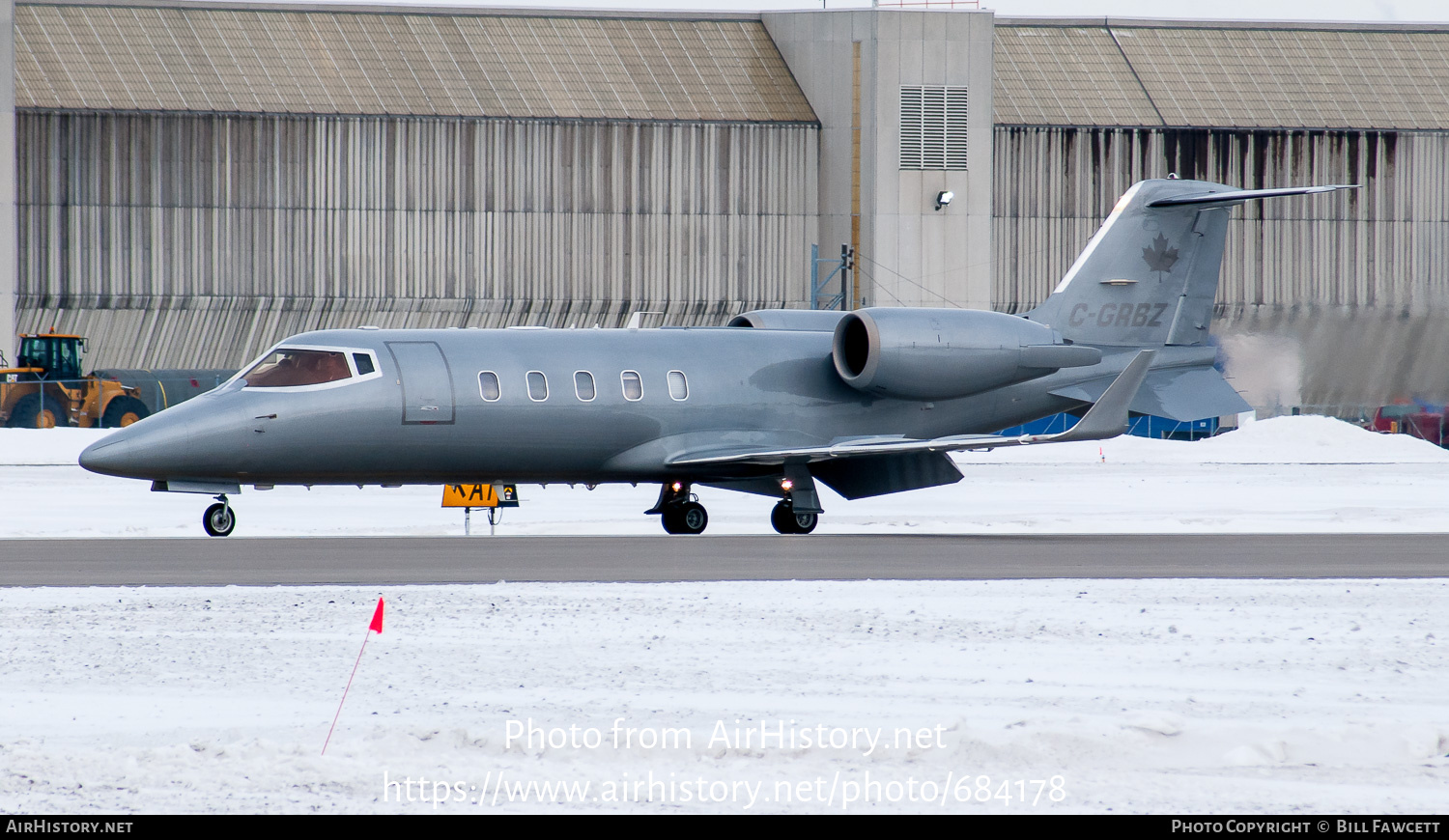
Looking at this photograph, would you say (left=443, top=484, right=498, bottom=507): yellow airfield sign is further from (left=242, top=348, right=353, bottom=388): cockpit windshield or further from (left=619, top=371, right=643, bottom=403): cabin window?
(left=242, top=348, right=353, bottom=388): cockpit windshield

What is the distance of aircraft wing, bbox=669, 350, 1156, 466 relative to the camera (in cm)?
2058

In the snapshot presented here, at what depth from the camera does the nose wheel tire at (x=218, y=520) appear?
20703 millimetres

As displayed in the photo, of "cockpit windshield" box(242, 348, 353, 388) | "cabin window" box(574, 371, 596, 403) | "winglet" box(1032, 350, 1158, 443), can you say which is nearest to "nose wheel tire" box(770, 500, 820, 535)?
"cabin window" box(574, 371, 596, 403)

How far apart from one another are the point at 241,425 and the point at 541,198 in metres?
29.5

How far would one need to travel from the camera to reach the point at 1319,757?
782 centimetres

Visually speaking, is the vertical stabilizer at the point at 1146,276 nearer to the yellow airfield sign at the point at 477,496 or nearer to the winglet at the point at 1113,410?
the winglet at the point at 1113,410

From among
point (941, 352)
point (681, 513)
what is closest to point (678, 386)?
point (681, 513)

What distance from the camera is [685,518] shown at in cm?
2320

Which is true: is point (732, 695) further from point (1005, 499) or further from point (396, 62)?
point (396, 62)

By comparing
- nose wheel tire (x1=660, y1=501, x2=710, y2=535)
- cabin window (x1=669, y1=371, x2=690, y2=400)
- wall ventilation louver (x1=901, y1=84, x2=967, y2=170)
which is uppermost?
wall ventilation louver (x1=901, y1=84, x2=967, y2=170)

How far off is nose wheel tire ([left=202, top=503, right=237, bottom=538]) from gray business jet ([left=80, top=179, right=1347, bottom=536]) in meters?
0.03

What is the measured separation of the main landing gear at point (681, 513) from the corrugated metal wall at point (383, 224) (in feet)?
86.1

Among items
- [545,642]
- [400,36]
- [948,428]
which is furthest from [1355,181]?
[545,642]

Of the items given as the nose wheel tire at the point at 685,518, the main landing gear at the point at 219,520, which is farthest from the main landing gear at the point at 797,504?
the main landing gear at the point at 219,520
